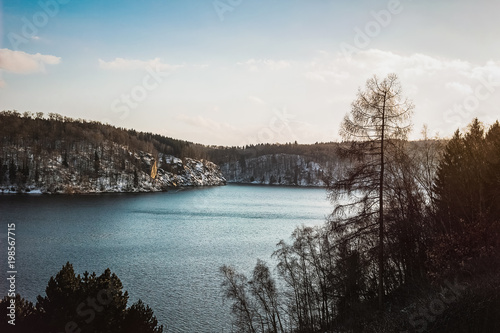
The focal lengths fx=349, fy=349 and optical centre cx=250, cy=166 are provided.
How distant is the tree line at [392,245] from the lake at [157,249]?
168 inches

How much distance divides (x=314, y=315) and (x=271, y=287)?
13.5 feet

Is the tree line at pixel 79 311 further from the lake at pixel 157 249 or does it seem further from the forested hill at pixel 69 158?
the forested hill at pixel 69 158

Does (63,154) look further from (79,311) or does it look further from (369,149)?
(369,149)

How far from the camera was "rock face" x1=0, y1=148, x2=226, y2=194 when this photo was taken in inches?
4291

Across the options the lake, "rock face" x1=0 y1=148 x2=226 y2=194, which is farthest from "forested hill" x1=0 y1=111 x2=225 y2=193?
the lake

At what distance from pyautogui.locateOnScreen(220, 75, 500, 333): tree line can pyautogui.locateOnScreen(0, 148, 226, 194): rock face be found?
4115 inches

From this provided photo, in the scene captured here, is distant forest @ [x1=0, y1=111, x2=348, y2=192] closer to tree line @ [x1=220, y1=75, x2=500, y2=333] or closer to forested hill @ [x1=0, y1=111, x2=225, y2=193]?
forested hill @ [x1=0, y1=111, x2=225, y2=193]

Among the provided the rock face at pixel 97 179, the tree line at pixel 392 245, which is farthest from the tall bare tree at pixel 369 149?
the rock face at pixel 97 179

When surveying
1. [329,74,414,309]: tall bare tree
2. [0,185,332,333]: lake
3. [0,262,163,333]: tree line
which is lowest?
[0,185,332,333]: lake

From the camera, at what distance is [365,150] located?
48.2 feet

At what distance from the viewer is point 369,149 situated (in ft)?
48.2

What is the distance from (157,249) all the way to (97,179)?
9580cm

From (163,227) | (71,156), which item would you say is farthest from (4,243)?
(71,156)

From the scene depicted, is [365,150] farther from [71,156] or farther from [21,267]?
[71,156]
